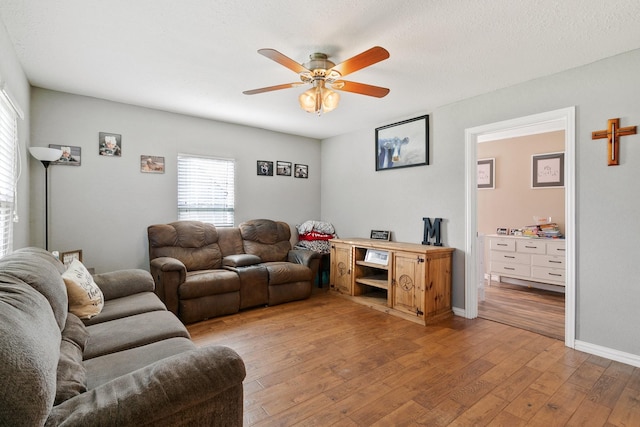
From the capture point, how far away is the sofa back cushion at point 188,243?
3.68 m

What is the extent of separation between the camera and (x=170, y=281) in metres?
3.21

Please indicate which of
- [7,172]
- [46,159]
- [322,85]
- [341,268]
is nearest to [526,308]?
[341,268]

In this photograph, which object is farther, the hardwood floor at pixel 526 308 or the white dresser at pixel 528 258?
the white dresser at pixel 528 258

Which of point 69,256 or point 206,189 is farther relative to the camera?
point 206,189

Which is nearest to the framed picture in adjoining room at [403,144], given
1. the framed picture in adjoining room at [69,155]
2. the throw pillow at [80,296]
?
the throw pillow at [80,296]

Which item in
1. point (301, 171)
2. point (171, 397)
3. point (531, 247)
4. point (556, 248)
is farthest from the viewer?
point (301, 171)

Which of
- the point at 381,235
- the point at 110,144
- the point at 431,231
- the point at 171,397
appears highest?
the point at 110,144

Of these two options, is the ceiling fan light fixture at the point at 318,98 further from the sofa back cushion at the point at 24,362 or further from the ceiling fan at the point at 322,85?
the sofa back cushion at the point at 24,362

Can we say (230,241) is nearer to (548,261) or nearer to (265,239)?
(265,239)

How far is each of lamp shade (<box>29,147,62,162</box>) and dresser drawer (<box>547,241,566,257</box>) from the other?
619cm

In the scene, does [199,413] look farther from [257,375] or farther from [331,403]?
[257,375]

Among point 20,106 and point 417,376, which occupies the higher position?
point 20,106

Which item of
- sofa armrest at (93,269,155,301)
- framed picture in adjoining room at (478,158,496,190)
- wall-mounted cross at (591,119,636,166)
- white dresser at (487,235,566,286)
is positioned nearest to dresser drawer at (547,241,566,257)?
white dresser at (487,235,566,286)

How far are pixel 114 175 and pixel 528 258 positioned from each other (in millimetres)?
5866
